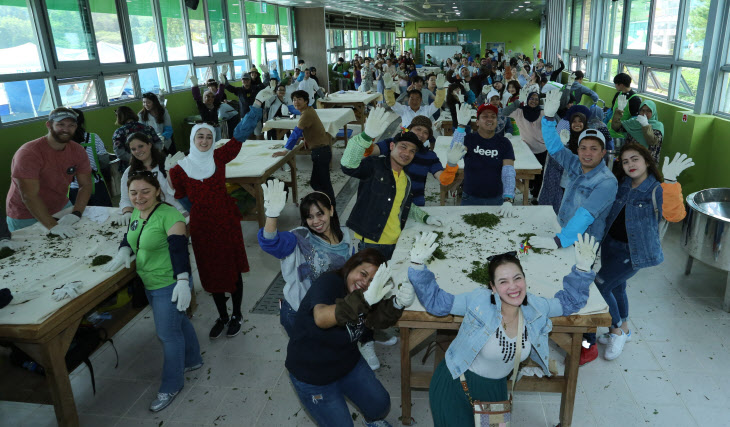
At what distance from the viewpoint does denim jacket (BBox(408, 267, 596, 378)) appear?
186 centimetres

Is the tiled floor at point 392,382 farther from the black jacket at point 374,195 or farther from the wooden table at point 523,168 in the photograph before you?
the wooden table at point 523,168

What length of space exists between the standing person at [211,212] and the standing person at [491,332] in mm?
1620

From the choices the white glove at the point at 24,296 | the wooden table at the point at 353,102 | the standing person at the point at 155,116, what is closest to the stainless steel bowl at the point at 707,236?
the white glove at the point at 24,296

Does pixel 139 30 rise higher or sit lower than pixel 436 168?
higher

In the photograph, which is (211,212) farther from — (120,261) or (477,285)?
(477,285)

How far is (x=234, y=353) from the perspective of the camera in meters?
3.17

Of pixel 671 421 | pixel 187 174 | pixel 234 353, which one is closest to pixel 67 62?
pixel 187 174

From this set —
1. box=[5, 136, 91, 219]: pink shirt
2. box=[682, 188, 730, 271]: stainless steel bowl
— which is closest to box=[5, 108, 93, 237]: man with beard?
box=[5, 136, 91, 219]: pink shirt

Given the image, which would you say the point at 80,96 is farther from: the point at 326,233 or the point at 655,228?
the point at 655,228

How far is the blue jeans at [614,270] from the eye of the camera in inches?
108

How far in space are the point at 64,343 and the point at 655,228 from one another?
124 inches

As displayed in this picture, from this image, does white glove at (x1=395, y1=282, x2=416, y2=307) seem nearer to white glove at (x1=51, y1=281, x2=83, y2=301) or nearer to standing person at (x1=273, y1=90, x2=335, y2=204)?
white glove at (x1=51, y1=281, x2=83, y2=301)

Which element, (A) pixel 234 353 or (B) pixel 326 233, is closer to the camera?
(B) pixel 326 233

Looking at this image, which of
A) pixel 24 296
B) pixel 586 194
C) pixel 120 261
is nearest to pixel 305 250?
pixel 120 261
